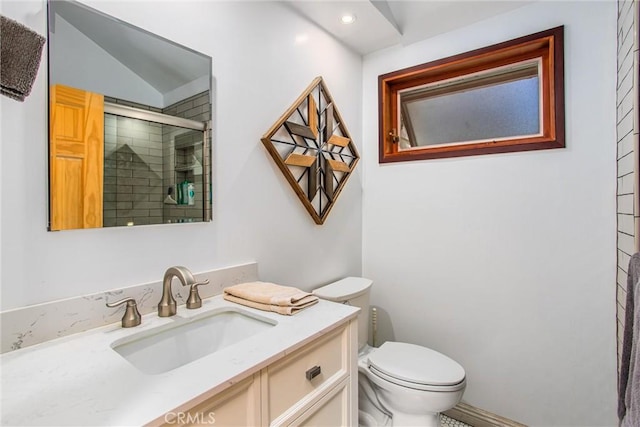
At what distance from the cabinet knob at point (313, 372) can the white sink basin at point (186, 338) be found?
19 cm

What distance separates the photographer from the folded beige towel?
111 centimetres

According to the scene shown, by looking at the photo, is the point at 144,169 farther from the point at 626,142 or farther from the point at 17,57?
the point at 626,142

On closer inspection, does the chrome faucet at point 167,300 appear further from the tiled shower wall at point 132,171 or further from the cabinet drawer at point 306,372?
the cabinet drawer at point 306,372

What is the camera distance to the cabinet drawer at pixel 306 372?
2.81ft

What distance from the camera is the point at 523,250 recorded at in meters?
1.67

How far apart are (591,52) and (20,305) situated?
248cm

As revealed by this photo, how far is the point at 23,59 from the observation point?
23.6 inches

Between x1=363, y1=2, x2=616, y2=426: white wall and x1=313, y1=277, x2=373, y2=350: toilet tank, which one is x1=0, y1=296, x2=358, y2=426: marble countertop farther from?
x1=363, y1=2, x2=616, y2=426: white wall

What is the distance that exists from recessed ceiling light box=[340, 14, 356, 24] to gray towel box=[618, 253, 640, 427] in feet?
5.51

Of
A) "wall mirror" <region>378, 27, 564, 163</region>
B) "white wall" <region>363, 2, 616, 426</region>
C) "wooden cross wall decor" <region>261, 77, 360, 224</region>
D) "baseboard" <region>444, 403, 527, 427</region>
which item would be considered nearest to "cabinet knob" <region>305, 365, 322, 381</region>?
"wooden cross wall decor" <region>261, 77, 360, 224</region>

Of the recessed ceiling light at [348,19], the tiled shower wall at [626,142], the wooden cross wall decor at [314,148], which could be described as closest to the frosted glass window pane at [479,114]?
the tiled shower wall at [626,142]

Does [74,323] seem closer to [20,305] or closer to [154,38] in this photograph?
[20,305]

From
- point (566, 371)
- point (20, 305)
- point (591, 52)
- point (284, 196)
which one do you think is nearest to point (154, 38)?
point (284, 196)

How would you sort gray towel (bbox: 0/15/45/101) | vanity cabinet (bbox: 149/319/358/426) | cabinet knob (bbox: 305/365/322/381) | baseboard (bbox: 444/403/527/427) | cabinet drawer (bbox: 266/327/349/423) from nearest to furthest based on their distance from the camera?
gray towel (bbox: 0/15/45/101) → vanity cabinet (bbox: 149/319/358/426) → cabinet drawer (bbox: 266/327/349/423) → cabinet knob (bbox: 305/365/322/381) → baseboard (bbox: 444/403/527/427)
